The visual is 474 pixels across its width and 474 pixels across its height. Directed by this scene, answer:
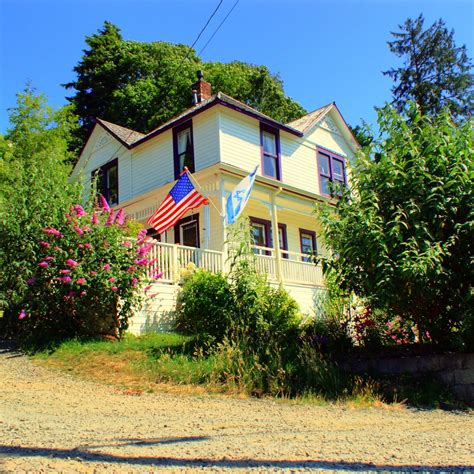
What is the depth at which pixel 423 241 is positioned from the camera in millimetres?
8289

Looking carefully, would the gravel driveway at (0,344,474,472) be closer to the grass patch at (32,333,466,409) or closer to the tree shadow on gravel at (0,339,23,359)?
the grass patch at (32,333,466,409)

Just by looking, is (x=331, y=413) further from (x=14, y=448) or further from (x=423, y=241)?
(x=14, y=448)

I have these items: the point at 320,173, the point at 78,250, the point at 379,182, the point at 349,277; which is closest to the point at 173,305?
the point at 78,250

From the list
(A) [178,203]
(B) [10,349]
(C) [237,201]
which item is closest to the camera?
(B) [10,349]

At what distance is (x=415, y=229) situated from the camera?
27.7ft

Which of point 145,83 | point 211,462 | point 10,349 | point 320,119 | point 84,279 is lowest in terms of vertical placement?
point 211,462

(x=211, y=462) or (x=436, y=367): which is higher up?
(x=436, y=367)

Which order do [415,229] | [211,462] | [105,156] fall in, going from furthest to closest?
[105,156] → [415,229] → [211,462]

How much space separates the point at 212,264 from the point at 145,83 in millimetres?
26695

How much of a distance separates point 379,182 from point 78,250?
608 centimetres

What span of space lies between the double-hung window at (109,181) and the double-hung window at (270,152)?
6689 mm

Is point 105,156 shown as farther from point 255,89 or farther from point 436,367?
point 255,89

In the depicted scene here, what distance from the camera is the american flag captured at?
14.6 metres

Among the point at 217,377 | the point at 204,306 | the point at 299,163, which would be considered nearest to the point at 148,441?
the point at 217,377
